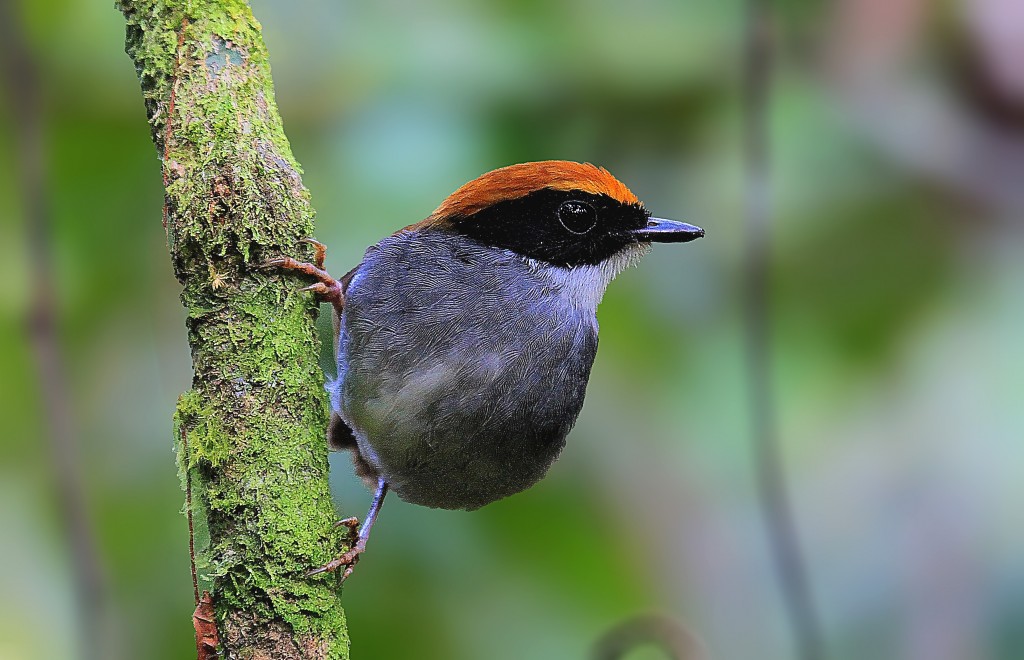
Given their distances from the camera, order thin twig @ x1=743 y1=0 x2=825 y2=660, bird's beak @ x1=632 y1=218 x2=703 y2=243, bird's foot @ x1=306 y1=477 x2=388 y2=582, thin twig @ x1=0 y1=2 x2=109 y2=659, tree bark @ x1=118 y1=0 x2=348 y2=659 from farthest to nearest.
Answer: thin twig @ x1=743 y1=0 x2=825 y2=660
thin twig @ x1=0 y1=2 x2=109 y2=659
bird's beak @ x1=632 y1=218 x2=703 y2=243
bird's foot @ x1=306 y1=477 x2=388 y2=582
tree bark @ x1=118 y1=0 x2=348 y2=659

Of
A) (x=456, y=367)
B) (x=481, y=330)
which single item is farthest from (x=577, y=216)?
(x=456, y=367)

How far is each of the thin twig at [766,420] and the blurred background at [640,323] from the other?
0.06m

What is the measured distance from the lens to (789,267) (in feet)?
14.7

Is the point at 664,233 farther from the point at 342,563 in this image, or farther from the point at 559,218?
the point at 342,563

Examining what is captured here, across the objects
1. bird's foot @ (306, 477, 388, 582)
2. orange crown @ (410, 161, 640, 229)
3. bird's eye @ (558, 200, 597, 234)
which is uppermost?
orange crown @ (410, 161, 640, 229)

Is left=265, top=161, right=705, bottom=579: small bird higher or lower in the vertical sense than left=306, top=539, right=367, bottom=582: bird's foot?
higher

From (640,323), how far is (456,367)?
1.44 metres

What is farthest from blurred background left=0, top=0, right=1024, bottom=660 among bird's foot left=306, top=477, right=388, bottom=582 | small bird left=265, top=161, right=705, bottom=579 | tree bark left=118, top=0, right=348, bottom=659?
tree bark left=118, top=0, right=348, bottom=659

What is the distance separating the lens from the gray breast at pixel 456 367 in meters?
3.18

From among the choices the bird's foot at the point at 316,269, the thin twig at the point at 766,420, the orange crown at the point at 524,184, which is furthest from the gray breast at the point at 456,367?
the thin twig at the point at 766,420

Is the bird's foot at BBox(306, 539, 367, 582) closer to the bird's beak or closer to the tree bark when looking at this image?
the tree bark

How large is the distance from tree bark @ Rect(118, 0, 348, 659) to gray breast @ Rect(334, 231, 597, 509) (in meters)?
0.66

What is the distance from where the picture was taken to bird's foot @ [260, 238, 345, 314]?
247cm

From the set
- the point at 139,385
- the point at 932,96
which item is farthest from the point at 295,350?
the point at 932,96
